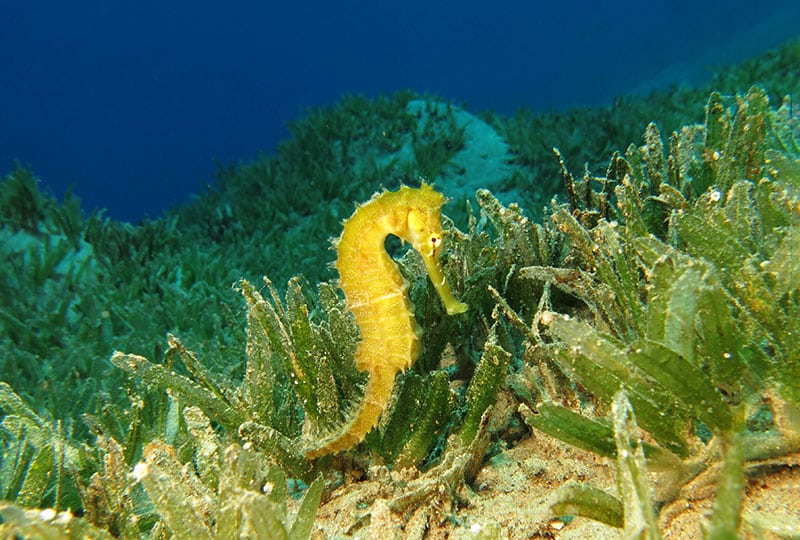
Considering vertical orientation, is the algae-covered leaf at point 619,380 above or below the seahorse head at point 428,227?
below

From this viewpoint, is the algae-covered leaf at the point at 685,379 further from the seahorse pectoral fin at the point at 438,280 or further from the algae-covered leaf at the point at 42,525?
the algae-covered leaf at the point at 42,525

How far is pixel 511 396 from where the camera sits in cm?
181

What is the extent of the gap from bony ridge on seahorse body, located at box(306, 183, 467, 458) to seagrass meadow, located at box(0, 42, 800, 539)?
0.28 ft

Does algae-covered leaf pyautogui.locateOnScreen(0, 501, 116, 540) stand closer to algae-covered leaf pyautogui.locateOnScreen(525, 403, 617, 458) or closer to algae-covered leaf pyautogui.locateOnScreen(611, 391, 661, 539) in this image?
algae-covered leaf pyautogui.locateOnScreen(525, 403, 617, 458)

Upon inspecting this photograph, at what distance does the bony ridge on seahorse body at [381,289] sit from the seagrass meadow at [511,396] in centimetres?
9

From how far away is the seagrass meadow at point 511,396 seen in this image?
1.14m

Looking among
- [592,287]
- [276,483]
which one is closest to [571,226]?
[592,287]

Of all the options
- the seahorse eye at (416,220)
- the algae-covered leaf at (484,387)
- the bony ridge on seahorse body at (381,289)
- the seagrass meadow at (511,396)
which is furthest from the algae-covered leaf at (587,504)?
the seahorse eye at (416,220)

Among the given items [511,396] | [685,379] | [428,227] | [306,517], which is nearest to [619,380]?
[685,379]

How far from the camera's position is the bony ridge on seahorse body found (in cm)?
154

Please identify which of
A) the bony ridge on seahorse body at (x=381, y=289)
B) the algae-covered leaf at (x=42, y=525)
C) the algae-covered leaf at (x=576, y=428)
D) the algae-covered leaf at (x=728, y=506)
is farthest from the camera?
the bony ridge on seahorse body at (x=381, y=289)

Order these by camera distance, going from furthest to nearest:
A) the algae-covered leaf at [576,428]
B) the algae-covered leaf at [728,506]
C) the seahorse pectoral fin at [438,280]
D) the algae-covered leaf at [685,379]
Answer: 1. the seahorse pectoral fin at [438,280]
2. the algae-covered leaf at [576,428]
3. the algae-covered leaf at [685,379]
4. the algae-covered leaf at [728,506]

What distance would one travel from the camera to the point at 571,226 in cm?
201

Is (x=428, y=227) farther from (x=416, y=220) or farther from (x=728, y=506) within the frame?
(x=728, y=506)
